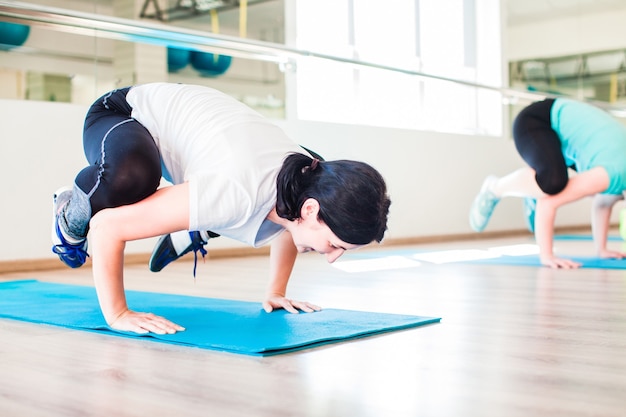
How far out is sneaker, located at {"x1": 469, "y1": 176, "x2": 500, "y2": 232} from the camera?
326 centimetres

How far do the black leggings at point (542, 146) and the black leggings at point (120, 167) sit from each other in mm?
1608

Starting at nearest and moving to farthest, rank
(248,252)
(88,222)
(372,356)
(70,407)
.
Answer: (70,407) < (372,356) < (88,222) < (248,252)

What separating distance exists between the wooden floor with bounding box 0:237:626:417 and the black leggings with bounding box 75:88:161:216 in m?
0.26

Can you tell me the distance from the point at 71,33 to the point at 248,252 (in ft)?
4.05

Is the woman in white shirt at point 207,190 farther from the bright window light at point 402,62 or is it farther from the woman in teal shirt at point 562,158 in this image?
the bright window light at point 402,62

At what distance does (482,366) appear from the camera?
1102mm

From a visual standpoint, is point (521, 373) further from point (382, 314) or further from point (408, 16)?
point (408, 16)

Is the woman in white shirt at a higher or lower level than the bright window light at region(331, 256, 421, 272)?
higher

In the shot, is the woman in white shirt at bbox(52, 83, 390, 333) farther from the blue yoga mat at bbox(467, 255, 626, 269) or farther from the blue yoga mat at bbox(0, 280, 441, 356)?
the blue yoga mat at bbox(467, 255, 626, 269)

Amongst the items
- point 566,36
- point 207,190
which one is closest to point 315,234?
point 207,190

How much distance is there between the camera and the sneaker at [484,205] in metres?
3.26

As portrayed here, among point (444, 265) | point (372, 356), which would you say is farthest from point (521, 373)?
point (444, 265)

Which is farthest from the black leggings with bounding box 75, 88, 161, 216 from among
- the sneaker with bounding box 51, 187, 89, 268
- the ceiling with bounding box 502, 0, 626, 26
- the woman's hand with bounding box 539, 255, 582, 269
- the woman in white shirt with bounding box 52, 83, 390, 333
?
the ceiling with bounding box 502, 0, 626, 26

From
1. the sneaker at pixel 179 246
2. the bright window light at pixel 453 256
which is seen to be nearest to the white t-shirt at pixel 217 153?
the sneaker at pixel 179 246
